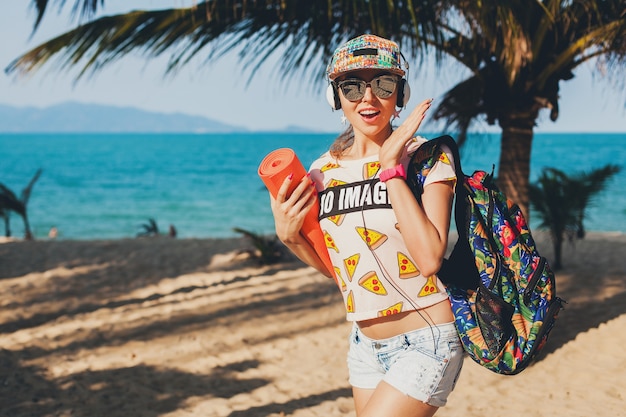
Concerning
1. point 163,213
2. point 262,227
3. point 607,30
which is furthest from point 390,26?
point 163,213

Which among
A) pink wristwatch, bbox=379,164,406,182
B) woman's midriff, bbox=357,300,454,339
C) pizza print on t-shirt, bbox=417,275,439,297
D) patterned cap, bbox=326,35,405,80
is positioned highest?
patterned cap, bbox=326,35,405,80

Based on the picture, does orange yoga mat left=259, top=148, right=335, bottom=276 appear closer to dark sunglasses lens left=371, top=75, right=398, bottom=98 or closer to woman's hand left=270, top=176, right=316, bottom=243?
woman's hand left=270, top=176, right=316, bottom=243

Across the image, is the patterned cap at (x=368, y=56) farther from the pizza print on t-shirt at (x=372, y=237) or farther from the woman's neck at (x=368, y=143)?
the pizza print on t-shirt at (x=372, y=237)

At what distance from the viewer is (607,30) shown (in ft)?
19.8

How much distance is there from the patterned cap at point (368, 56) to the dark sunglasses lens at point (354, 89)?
4 centimetres

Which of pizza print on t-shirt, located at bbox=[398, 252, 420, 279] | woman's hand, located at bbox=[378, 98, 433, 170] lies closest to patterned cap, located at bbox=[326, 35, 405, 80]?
woman's hand, located at bbox=[378, 98, 433, 170]

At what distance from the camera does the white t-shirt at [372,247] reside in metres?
2.24

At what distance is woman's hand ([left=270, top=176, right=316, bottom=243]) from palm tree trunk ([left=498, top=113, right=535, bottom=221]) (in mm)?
5073

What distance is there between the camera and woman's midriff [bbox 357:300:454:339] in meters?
2.26

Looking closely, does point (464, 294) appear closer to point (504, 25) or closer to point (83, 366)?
point (504, 25)

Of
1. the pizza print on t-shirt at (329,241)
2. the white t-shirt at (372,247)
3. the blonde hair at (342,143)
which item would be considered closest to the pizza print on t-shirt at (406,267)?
the white t-shirt at (372,247)

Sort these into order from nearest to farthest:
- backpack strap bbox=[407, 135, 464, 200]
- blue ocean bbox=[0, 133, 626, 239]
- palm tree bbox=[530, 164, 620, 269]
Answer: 1. backpack strap bbox=[407, 135, 464, 200]
2. palm tree bbox=[530, 164, 620, 269]
3. blue ocean bbox=[0, 133, 626, 239]

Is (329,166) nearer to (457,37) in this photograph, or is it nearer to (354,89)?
(354,89)

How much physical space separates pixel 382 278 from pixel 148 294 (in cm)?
690
